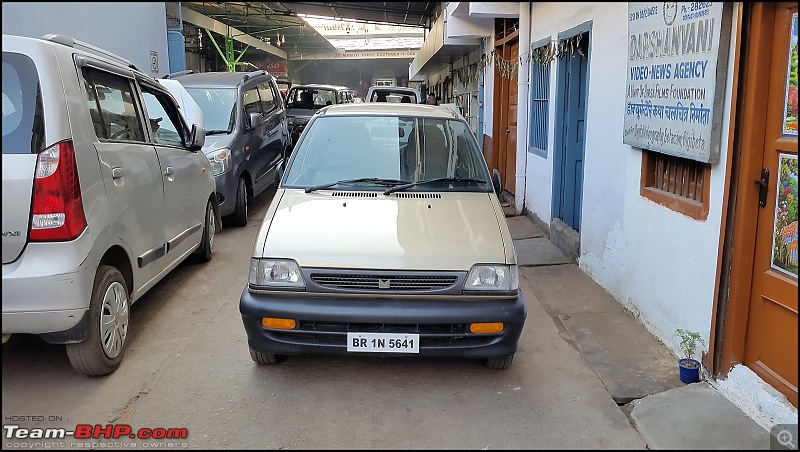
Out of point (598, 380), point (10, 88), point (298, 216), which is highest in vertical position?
point (10, 88)

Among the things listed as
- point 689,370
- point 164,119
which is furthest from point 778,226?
point 164,119

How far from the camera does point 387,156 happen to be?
4.52 metres

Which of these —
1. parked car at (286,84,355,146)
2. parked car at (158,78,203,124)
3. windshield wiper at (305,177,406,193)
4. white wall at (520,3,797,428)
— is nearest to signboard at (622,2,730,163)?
white wall at (520,3,797,428)

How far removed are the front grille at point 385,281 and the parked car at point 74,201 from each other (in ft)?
4.29

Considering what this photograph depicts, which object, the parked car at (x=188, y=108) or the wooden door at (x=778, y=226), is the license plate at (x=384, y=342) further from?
the parked car at (x=188, y=108)

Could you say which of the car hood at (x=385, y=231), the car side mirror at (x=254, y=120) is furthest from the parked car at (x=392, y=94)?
the car hood at (x=385, y=231)

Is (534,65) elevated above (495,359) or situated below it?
above

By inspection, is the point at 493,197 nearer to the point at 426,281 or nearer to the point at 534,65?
the point at 426,281

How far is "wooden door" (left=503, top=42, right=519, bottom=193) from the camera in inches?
380

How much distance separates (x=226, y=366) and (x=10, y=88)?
2038 millimetres

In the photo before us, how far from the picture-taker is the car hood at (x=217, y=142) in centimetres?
788

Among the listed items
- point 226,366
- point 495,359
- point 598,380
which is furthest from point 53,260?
point 598,380

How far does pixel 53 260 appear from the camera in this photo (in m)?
3.27

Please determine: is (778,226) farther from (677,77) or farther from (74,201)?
(74,201)
